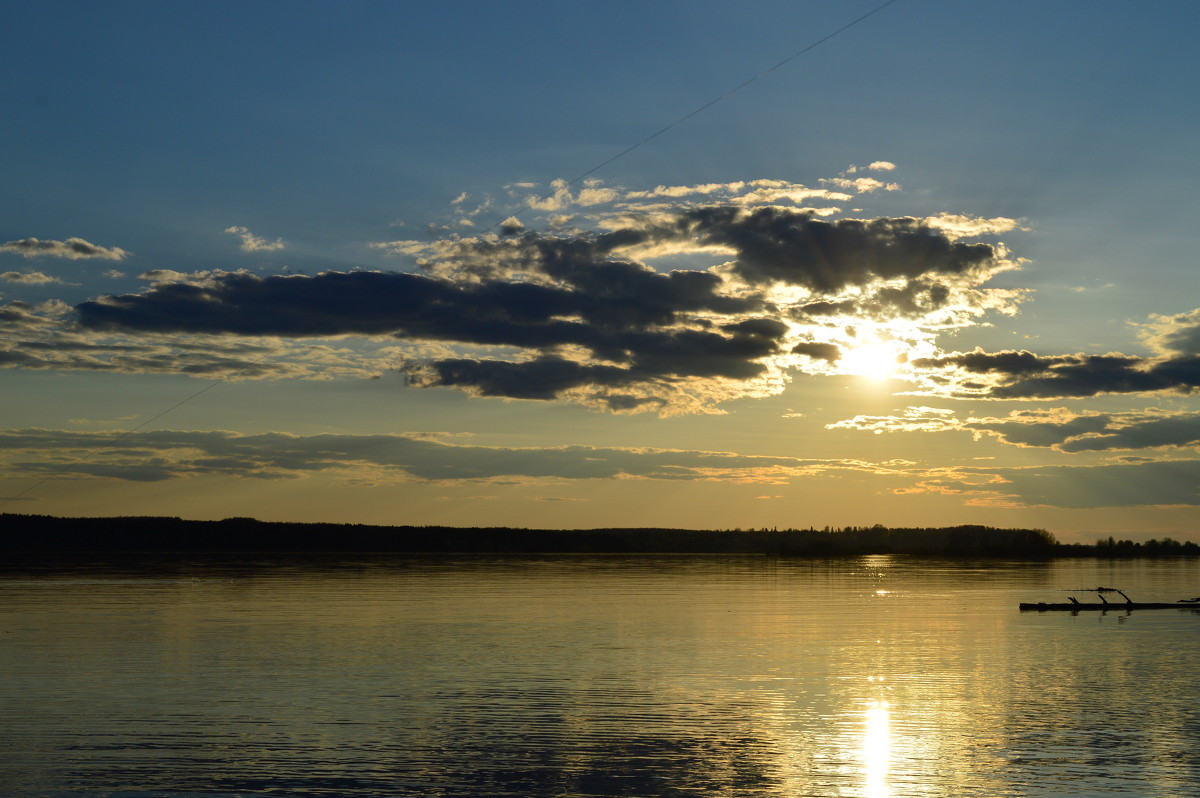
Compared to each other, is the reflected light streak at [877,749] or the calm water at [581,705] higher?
the reflected light streak at [877,749]

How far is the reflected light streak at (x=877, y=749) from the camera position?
27.5 metres

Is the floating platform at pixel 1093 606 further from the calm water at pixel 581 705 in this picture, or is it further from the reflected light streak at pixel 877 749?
the reflected light streak at pixel 877 749

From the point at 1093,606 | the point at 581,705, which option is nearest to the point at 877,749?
the point at 581,705

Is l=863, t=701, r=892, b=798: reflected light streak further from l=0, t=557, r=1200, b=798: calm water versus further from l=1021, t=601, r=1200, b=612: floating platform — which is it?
Answer: l=1021, t=601, r=1200, b=612: floating platform

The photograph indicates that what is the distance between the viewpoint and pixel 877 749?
32531 mm

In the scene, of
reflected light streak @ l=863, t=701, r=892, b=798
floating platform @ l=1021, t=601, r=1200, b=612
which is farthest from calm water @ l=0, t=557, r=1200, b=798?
floating platform @ l=1021, t=601, r=1200, b=612

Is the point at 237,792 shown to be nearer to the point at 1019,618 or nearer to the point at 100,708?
the point at 100,708

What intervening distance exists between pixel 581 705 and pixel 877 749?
1239cm

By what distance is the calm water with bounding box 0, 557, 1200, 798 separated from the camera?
2880cm

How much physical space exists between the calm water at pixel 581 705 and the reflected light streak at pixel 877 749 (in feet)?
0.37

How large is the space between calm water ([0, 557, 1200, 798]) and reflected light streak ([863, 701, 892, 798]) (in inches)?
4.5

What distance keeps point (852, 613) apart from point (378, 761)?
72.9m

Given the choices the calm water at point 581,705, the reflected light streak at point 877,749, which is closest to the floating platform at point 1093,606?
the calm water at point 581,705

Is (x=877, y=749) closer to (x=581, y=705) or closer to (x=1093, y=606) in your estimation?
(x=581, y=705)
